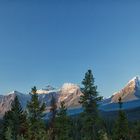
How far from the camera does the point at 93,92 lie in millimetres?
76000

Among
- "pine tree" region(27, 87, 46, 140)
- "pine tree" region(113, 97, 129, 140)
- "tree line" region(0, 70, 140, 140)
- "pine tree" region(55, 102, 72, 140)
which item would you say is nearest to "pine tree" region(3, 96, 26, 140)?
"tree line" region(0, 70, 140, 140)

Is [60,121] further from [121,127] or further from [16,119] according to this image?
[121,127]

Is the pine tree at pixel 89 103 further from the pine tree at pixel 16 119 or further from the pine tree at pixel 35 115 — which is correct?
the pine tree at pixel 16 119

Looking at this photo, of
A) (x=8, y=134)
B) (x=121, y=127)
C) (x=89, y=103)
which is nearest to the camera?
(x=89, y=103)

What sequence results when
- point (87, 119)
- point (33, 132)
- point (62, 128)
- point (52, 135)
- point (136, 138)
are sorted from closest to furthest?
point (87, 119) < point (33, 132) < point (62, 128) < point (52, 135) < point (136, 138)

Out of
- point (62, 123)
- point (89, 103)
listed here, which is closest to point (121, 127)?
point (62, 123)

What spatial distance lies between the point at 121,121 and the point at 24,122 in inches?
818

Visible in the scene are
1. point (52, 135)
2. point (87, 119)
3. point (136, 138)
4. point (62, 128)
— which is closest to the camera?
point (87, 119)

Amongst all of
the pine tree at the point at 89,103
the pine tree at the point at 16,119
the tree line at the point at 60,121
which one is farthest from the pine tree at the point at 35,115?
the pine tree at the point at 16,119

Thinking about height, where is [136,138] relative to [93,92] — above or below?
below

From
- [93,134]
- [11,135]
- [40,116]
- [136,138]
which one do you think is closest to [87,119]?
[93,134]

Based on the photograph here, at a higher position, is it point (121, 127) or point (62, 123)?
point (62, 123)

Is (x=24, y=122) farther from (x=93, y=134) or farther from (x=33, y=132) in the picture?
(x=93, y=134)

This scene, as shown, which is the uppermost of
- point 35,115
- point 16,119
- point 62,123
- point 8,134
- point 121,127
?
point 16,119
